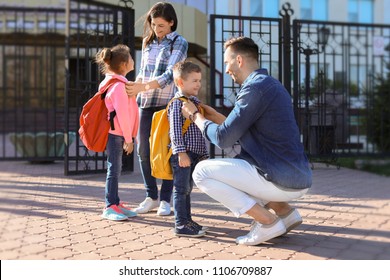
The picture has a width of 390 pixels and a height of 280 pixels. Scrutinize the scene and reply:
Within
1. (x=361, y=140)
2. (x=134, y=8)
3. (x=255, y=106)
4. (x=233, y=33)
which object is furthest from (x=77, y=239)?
(x=361, y=140)

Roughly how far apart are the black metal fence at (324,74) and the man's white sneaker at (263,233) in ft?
10.9

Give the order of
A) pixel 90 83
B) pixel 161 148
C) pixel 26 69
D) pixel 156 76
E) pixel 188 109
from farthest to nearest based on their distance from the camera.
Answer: pixel 90 83 < pixel 156 76 < pixel 161 148 < pixel 188 109 < pixel 26 69

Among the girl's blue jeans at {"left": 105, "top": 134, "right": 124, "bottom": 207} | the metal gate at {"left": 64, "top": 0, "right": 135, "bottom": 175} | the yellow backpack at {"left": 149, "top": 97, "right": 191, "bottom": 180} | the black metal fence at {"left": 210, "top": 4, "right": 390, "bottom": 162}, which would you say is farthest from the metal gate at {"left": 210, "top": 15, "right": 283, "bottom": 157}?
the yellow backpack at {"left": 149, "top": 97, "right": 191, "bottom": 180}

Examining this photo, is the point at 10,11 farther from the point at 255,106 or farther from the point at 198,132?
the point at 198,132

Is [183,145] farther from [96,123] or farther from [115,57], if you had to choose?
[115,57]

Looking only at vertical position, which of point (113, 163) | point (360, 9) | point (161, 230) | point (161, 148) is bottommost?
point (161, 230)

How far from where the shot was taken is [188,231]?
2.68m

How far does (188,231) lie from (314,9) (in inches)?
146

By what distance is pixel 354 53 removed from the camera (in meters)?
7.13

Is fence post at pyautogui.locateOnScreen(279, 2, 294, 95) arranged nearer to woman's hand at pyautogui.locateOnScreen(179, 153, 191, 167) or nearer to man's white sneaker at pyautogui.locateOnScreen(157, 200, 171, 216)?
man's white sneaker at pyautogui.locateOnScreen(157, 200, 171, 216)

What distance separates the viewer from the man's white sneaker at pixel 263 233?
2477mm

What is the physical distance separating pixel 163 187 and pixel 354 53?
16.3 feet

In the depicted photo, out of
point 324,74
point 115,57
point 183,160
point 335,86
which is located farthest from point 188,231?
point 335,86

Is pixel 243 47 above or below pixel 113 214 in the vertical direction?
above
